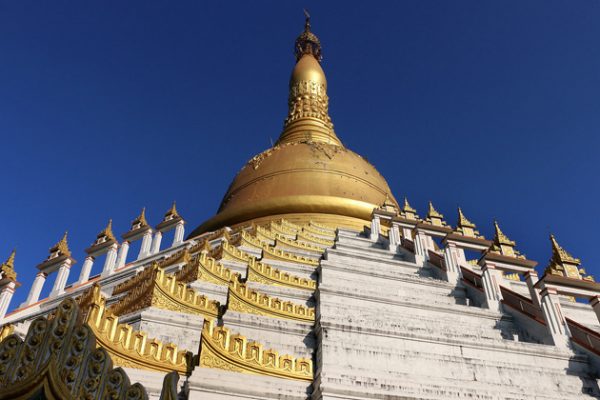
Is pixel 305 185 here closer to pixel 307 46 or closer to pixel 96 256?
pixel 96 256

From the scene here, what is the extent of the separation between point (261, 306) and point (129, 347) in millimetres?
2169

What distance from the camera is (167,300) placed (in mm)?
6555

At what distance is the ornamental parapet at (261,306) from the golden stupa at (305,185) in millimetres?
9603

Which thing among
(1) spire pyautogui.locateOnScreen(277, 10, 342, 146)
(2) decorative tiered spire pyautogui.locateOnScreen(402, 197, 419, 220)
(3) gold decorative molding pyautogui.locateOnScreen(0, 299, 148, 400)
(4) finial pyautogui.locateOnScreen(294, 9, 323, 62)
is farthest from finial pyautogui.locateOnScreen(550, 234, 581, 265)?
(4) finial pyautogui.locateOnScreen(294, 9, 323, 62)

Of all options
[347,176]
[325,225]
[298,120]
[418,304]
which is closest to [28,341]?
[418,304]

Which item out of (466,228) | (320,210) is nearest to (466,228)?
(466,228)

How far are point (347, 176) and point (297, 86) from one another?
385 inches

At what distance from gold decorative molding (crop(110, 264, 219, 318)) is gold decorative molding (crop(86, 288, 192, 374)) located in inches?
53.6

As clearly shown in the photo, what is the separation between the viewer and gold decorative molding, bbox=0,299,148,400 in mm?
2570

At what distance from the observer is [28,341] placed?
269 centimetres

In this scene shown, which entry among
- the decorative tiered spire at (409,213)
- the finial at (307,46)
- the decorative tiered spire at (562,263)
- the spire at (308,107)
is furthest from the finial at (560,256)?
the finial at (307,46)

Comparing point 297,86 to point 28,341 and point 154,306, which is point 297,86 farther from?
point 28,341

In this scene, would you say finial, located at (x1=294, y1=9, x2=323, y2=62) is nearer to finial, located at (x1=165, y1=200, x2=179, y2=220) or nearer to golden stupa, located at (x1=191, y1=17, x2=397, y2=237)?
golden stupa, located at (x1=191, y1=17, x2=397, y2=237)

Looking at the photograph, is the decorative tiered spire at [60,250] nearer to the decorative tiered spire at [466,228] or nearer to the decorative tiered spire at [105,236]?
the decorative tiered spire at [105,236]
